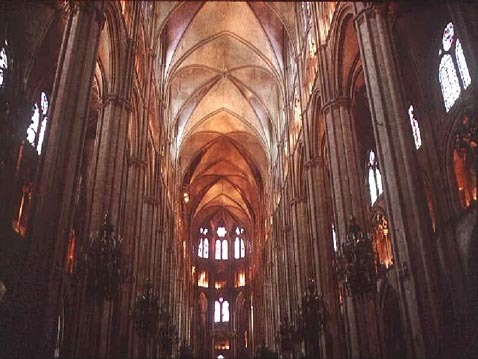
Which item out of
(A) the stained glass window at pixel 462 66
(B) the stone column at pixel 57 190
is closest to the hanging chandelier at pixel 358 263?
(A) the stained glass window at pixel 462 66

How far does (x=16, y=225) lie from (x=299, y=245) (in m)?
13.7

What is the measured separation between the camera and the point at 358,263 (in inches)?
536

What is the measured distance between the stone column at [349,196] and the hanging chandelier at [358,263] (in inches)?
40.0

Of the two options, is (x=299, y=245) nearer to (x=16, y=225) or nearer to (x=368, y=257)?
(x=368, y=257)

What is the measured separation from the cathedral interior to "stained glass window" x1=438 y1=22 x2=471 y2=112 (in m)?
0.07

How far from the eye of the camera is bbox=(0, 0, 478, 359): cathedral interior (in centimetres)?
1030

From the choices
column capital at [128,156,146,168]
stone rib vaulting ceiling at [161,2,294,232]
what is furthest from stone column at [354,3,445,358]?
stone rib vaulting ceiling at [161,2,294,232]

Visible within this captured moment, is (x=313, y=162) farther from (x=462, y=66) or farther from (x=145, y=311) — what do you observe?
(x=145, y=311)

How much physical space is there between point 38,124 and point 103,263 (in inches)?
391

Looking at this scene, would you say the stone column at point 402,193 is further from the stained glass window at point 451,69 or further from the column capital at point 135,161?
the column capital at point 135,161

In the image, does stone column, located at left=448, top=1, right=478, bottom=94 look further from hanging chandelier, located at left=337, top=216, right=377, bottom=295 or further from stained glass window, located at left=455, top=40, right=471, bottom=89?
hanging chandelier, located at left=337, top=216, right=377, bottom=295

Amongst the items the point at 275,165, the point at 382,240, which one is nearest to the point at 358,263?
the point at 382,240

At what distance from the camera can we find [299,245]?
2500cm

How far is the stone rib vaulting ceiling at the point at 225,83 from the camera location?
30234 millimetres
